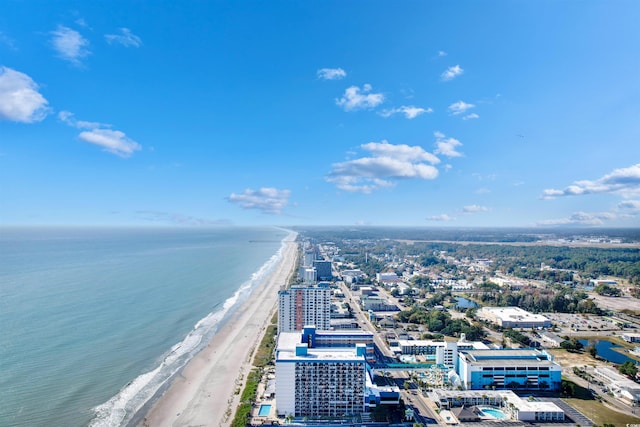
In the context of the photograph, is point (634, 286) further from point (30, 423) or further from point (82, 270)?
point (82, 270)

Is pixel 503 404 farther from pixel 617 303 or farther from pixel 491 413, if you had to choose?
pixel 617 303

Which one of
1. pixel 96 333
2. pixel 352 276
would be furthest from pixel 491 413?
pixel 352 276

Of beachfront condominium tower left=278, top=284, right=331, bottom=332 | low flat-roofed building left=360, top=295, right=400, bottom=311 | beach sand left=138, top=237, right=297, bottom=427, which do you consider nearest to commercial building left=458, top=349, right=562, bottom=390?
beachfront condominium tower left=278, top=284, right=331, bottom=332

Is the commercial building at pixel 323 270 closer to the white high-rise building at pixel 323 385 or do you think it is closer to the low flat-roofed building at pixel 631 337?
the low flat-roofed building at pixel 631 337

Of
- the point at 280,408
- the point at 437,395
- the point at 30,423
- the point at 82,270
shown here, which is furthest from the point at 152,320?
the point at 82,270

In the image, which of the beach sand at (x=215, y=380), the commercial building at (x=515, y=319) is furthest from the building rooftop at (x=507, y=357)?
the beach sand at (x=215, y=380)

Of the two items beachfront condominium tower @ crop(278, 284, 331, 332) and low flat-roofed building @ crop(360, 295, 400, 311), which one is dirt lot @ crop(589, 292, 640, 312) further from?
beachfront condominium tower @ crop(278, 284, 331, 332)
